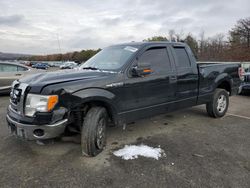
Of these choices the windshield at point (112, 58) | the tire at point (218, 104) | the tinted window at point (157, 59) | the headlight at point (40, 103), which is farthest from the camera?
the tire at point (218, 104)

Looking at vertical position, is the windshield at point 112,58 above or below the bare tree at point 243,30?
below

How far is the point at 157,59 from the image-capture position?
4.26m

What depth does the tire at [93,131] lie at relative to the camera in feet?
10.6

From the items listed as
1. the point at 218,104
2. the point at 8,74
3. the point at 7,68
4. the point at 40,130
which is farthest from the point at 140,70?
the point at 7,68

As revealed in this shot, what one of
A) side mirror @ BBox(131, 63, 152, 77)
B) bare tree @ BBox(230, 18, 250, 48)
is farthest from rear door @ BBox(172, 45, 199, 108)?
bare tree @ BBox(230, 18, 250, 48)

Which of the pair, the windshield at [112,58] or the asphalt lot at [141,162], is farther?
the windshield at [112,58]

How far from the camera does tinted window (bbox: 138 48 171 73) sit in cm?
407

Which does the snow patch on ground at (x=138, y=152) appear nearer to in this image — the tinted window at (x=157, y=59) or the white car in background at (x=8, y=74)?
the tinted window at (x=157, y=59)

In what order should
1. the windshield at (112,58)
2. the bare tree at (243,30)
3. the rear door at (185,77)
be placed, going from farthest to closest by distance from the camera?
the bare tree at (243,30), the rear door at (185,77), the windshield at (112,58)

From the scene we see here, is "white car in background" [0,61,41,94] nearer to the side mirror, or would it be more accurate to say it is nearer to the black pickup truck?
the black pickup truck

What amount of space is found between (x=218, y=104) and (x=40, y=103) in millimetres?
4474

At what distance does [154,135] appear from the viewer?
4.38 meters

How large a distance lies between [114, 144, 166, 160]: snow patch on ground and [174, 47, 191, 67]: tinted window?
1.94 m

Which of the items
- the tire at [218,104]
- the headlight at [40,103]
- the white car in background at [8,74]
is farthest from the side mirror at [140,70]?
the white car in background at [8,74]
